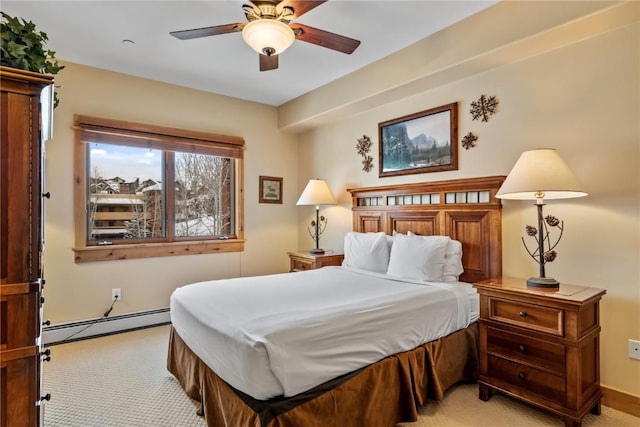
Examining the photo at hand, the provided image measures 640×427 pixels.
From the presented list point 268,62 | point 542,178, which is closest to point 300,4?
point 268,62

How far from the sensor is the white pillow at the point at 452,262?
2799mm

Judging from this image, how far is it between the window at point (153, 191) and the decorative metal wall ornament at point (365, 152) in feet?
5.27

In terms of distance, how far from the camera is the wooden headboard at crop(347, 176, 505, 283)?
277 cm

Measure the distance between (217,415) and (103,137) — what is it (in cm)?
312

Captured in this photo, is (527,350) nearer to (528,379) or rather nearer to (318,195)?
(528,379)

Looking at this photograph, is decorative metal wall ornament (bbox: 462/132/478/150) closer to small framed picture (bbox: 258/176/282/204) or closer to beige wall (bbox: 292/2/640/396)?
beige wall (bbox: 292/2/640/396)

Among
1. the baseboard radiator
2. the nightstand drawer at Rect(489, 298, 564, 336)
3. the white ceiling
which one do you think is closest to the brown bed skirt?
the nightstand drawer at Rect(489, 298, 564, 336)

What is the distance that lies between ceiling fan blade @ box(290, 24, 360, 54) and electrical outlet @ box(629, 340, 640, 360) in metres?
2.63

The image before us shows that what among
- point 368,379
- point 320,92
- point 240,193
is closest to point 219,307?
point 368,379

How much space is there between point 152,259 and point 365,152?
109 inches

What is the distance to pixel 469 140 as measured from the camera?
299 centimetres

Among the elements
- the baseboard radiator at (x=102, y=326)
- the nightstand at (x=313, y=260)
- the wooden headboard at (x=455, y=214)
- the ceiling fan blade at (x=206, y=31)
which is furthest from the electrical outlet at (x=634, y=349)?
the baseboard radiator at (x=102, y=326)

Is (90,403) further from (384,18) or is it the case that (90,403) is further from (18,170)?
(384,18)

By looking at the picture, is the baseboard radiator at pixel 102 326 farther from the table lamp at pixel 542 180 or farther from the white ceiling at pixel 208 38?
the table lamp at pixel 542 180
